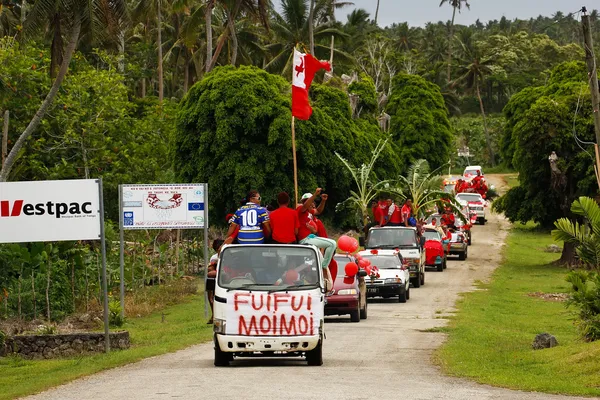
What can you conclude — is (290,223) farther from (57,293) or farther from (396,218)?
(396,218)

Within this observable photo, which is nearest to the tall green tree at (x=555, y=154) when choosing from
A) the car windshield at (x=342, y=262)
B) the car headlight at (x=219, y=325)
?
the car windshield at (x=342, y=262)

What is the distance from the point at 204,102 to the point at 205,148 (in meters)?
1.91

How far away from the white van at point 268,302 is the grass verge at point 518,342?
7.22ft

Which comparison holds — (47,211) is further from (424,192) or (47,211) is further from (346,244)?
(424,192)

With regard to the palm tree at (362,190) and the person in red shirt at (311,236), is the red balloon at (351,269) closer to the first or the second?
the person in red shirt at (311,236)

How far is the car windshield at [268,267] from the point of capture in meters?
16.4

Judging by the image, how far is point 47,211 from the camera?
18062 millimetres

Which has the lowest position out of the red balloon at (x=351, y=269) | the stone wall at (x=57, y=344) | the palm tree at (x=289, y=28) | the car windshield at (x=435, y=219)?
the stone wall at (x=57, y=344)

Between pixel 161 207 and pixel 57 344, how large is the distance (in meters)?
7.06

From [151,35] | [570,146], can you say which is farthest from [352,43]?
[570,146]

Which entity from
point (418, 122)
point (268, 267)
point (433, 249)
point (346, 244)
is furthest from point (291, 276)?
point (418, 122)

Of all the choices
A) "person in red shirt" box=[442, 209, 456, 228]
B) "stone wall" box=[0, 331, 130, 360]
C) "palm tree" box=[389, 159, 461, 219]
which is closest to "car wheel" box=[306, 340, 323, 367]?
"stone wall" box=[0, 331, 130, 360]

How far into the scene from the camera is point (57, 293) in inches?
1049

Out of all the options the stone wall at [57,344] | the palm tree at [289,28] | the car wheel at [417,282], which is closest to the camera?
the stone wall at [57,344]
